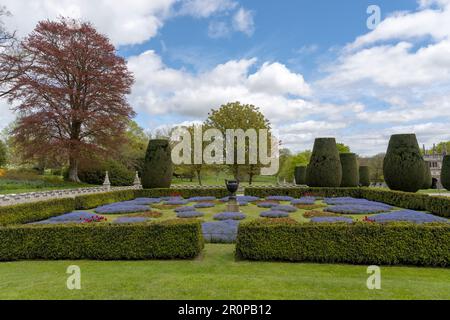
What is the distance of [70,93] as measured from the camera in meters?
29.0

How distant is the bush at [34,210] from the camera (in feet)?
39.8

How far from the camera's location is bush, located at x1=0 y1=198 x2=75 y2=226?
478 inches

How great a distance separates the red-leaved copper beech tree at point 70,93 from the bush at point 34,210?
1365 centimetres

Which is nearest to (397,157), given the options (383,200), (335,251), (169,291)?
(383,200)

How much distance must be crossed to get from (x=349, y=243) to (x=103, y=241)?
5.85 m

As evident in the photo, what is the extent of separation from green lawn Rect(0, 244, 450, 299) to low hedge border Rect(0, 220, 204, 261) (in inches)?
11.4

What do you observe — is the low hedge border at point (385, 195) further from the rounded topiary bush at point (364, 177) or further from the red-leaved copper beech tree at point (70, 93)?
the rounded topiary bush at point (364, 177)

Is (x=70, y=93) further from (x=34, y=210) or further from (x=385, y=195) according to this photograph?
(x=385, y=195)

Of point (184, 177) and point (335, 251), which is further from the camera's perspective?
point (184, 177)

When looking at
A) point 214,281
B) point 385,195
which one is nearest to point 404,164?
point 385,195

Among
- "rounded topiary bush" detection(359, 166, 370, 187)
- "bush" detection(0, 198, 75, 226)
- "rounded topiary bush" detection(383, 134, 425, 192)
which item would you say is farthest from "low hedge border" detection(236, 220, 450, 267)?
"rounded topiary bush" detection(359, 166, 370, 187)

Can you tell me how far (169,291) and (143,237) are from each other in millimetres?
3086
